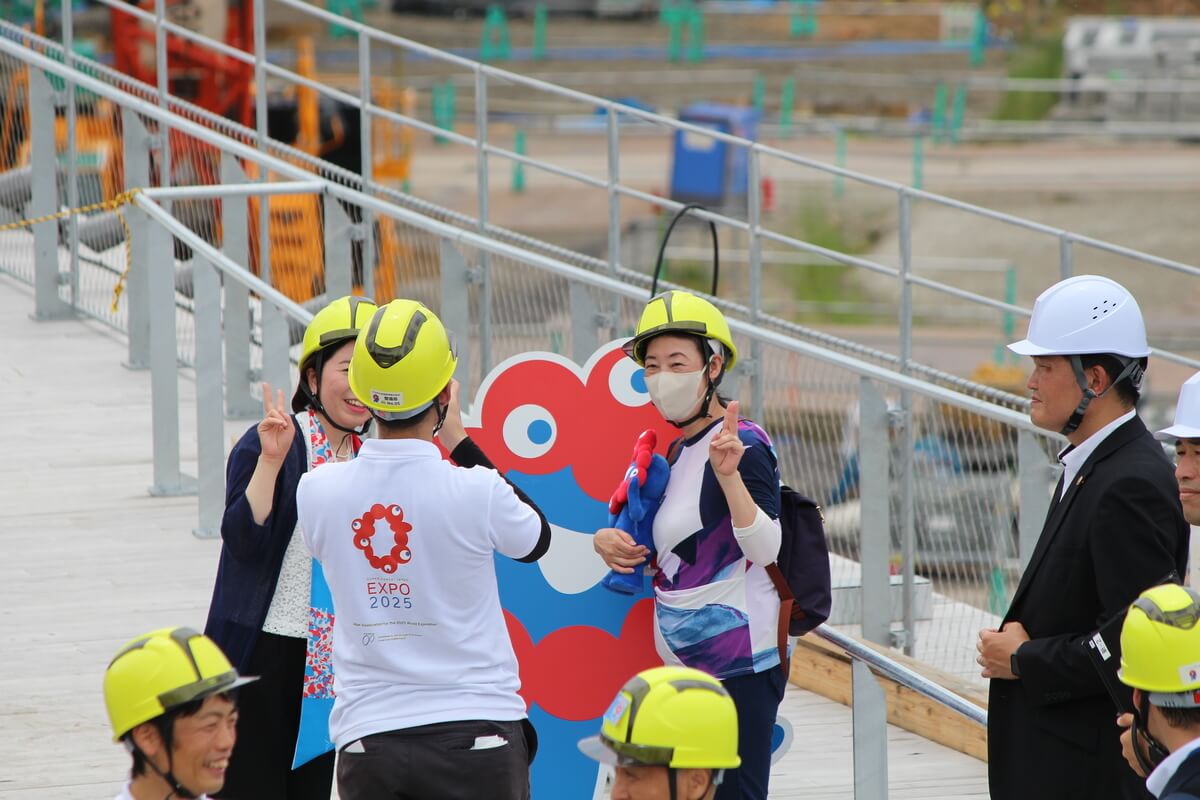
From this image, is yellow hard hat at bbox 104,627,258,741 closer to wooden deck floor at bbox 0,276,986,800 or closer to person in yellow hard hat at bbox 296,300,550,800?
person in yellow hard hat at bbox 296,300,550,800

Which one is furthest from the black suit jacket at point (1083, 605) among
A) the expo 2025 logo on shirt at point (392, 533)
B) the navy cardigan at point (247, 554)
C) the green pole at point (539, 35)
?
the green pole at point (539, 35)

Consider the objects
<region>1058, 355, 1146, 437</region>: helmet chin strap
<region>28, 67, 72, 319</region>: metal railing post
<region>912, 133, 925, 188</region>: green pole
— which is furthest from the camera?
<region>912, 133, 925, 188</region>: green pole

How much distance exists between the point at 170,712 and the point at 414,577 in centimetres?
64

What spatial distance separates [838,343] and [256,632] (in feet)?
20.1

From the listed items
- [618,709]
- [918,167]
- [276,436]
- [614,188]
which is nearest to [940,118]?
[918,167]

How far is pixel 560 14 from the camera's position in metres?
39.1

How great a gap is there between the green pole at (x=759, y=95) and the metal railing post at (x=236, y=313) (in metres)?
21.7

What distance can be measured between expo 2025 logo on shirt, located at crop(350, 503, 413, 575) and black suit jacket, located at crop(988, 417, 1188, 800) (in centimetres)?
130

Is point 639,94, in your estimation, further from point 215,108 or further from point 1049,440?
point 1049,440

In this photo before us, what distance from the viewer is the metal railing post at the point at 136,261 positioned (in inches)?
347

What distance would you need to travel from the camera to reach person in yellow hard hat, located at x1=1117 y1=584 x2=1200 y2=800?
299cm

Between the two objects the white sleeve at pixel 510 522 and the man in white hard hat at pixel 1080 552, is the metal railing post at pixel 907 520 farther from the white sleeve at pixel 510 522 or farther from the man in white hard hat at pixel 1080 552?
the white sleeve at pixel 510 522

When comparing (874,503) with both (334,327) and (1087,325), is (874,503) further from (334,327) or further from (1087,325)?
(334,327)

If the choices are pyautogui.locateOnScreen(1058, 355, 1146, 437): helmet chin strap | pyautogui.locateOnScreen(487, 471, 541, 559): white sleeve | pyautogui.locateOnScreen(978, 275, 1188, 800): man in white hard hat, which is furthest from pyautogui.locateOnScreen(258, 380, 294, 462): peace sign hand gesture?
pyautogui.locateOnScreen(1058, 355, 1146, 437): helmet chin strap
